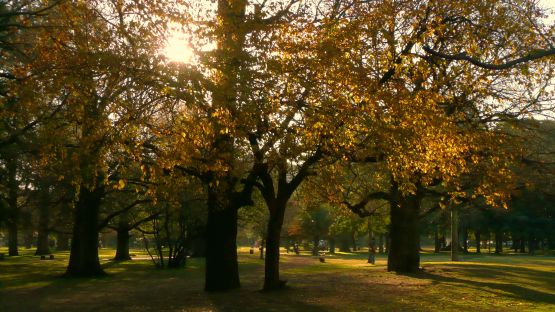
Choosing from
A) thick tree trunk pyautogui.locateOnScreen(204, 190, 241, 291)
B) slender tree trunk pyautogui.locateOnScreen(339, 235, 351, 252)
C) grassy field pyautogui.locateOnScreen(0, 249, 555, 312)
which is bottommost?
slender tree trunk pyautogui.locateOnScreen(339, 235, 351, 252)

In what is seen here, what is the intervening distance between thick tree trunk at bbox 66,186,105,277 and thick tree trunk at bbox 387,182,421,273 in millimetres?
17531

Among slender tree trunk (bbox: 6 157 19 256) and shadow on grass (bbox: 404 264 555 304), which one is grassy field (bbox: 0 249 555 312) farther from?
slender tree trunk (bbox: 6 157 19 256)

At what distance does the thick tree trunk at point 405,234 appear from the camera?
30422mm

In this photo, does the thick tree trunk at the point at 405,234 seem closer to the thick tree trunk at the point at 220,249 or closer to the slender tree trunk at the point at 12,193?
the thick tree trunk at the point at 220,249

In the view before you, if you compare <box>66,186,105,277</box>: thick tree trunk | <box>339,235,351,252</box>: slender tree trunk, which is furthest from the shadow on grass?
<box>339,235,351,252</box>: slender tree trunk

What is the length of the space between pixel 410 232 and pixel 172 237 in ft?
73.9

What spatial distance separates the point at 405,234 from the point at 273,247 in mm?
11786

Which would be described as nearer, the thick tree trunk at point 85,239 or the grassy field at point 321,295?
the grassy field at point 321,295

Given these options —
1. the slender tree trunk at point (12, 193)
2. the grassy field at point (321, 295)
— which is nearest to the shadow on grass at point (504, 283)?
the grassy field at point (321, 295)

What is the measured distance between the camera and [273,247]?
845 inches

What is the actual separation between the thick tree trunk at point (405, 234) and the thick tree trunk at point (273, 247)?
10.5 metres

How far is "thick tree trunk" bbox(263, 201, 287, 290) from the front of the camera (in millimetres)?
21453

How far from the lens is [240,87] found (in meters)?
12.6

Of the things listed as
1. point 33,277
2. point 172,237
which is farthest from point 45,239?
point 33,277
